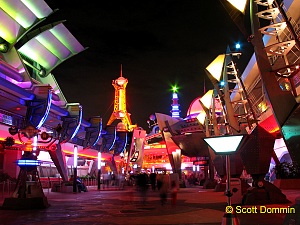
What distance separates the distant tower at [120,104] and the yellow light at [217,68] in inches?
2642

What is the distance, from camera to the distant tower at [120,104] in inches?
3787

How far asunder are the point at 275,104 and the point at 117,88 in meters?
90.3

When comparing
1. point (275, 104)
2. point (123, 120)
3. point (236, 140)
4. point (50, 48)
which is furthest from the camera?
point (123, 120)

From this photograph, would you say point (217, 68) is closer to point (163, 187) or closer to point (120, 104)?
point (163, 187)

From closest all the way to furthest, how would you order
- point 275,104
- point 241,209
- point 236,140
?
point 236,140 < point 275,104 < point 241,209

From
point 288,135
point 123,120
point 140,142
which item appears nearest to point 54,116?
point 288,135

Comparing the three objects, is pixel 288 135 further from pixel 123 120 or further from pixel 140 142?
pixel 123 120

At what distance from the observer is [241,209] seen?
43.4ft

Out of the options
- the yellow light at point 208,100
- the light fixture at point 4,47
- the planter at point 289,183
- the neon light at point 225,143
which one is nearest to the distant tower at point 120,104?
the light fixture at point 4,47

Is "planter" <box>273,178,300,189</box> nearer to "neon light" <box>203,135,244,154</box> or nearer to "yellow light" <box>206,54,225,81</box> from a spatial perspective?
"yellow light" <box>206,54,225,81</box>

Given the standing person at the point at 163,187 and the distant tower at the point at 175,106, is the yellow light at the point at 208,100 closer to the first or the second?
the standing person at the point at 163,187

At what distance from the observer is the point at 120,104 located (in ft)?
320

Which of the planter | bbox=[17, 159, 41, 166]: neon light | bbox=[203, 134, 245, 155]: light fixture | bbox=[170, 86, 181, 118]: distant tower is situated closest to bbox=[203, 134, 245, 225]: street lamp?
bbox=[203, 134, 245, 155]: light fixture

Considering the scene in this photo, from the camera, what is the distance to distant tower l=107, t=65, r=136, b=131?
9619 cm
